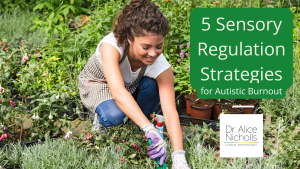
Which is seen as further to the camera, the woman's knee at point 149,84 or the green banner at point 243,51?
the woman's knee at point 149,84

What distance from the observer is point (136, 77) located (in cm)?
232

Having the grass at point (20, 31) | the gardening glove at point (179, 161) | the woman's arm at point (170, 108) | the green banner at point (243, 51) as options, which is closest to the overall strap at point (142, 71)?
the woman's arm at point (170, 108)

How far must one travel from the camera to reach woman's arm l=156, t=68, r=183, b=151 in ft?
5.98

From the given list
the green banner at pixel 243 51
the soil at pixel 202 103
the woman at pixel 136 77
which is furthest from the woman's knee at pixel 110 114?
the soil at pixel 202 103

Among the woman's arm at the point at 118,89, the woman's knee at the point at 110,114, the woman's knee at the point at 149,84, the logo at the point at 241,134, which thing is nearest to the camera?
the logo at the point at 241,134

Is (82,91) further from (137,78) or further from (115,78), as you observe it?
(115,78)

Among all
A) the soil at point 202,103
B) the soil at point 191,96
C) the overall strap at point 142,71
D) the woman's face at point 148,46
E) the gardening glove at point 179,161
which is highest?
the woman's face at point 148,46

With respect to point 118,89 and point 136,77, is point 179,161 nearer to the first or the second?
point 118,89

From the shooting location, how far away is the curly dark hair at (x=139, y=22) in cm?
179

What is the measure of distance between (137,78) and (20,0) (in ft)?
14.9

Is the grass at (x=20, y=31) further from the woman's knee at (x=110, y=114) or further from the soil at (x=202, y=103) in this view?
the soil at (x=202, y=103)

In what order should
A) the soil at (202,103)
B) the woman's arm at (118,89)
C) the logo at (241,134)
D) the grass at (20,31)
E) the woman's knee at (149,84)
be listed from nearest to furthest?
the logo at (241,134)
the woman's arm at (118,89)
the woman's knee at (149,84)
the soil at (202,103)
the grass at (20,31)

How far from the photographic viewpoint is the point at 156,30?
1779 mm

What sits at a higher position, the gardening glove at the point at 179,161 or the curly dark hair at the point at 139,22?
the curly dark hair at the point at 139,22
